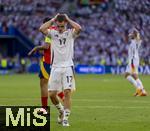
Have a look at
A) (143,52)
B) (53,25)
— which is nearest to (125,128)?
(53,25)

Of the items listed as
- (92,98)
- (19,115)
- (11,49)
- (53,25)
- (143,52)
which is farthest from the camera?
(11,49)

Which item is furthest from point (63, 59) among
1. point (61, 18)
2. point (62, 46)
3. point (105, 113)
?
point (105, 113)

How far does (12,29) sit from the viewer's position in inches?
2292

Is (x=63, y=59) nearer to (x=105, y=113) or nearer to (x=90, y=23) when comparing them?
(x=105, y=113)

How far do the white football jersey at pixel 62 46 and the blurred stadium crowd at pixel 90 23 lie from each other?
131 feet

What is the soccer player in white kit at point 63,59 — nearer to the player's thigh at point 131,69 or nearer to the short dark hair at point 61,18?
the short dark hair at point 61,18

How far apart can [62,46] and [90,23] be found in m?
44.7

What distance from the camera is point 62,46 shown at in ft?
50.3

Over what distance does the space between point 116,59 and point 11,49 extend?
9652 mm

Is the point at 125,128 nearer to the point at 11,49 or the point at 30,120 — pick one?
the point at 30,120

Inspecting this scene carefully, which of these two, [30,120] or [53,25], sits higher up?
[53,25]

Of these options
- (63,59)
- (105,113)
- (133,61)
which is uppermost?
(63,59)

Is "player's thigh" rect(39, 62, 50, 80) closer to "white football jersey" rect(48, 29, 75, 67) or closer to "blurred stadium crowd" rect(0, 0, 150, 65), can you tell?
"white football jersey" rect(48, 29, 75, 67)

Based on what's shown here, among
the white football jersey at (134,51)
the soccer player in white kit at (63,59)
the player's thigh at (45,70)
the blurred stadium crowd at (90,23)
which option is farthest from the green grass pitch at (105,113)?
the blurred stadium crowd at (90,23)
